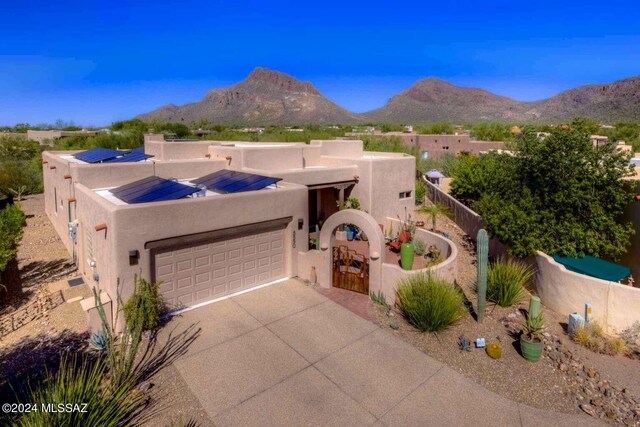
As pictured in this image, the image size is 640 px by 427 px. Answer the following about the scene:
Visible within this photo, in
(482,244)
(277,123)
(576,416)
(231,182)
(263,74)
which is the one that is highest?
(263,74)

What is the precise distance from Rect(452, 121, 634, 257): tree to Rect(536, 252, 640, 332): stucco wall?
1427 millimetres

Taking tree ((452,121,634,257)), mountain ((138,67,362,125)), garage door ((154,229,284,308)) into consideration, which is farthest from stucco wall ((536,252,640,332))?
mountain ((138,67,362,125))

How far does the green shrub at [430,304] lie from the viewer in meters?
11.5

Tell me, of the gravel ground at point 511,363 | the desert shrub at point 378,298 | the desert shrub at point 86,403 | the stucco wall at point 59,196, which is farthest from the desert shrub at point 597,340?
the stucco wall at point 59,196

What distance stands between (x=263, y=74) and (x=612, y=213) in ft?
503

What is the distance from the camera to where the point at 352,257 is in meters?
15.5

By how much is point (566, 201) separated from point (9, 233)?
65.0ft

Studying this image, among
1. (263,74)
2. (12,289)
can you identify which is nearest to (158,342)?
(12,289)

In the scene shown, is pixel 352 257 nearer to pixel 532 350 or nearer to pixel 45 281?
pixel 532 350

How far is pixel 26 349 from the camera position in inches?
419

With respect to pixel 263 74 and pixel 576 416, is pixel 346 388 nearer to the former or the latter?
pixel 576 416

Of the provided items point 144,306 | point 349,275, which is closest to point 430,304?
point 349,275

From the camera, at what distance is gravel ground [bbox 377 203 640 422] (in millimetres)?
9305

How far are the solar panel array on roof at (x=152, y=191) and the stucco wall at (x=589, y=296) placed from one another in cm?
1225
